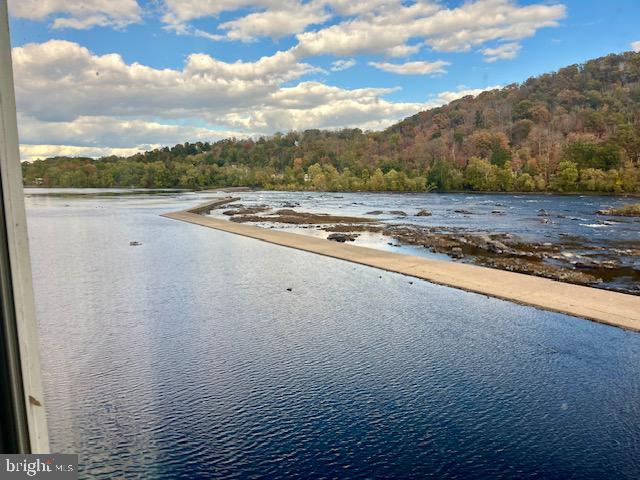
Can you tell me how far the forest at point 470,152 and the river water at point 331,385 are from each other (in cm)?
5573

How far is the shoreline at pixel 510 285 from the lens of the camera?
907cm

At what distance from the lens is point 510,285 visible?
1144 cm

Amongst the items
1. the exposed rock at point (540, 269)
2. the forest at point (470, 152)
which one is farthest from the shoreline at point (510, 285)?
the forest at point (470, 152)

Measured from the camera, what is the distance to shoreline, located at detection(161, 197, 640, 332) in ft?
29.8

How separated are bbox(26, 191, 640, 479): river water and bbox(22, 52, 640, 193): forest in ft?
183

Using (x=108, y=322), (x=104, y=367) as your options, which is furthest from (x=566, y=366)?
(x=108, y=322)

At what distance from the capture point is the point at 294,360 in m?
6.58

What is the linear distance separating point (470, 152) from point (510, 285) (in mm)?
86483

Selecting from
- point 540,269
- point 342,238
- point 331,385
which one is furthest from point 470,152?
point 331,385

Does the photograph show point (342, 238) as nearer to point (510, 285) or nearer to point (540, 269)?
point (540, 269)

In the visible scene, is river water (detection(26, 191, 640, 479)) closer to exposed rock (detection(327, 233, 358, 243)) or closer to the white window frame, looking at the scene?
the white window frame

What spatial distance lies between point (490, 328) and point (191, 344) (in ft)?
16.3

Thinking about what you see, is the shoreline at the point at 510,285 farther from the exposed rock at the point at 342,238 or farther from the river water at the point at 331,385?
the exposed rock at the point at 342,238

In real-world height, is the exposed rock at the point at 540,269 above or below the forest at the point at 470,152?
below
